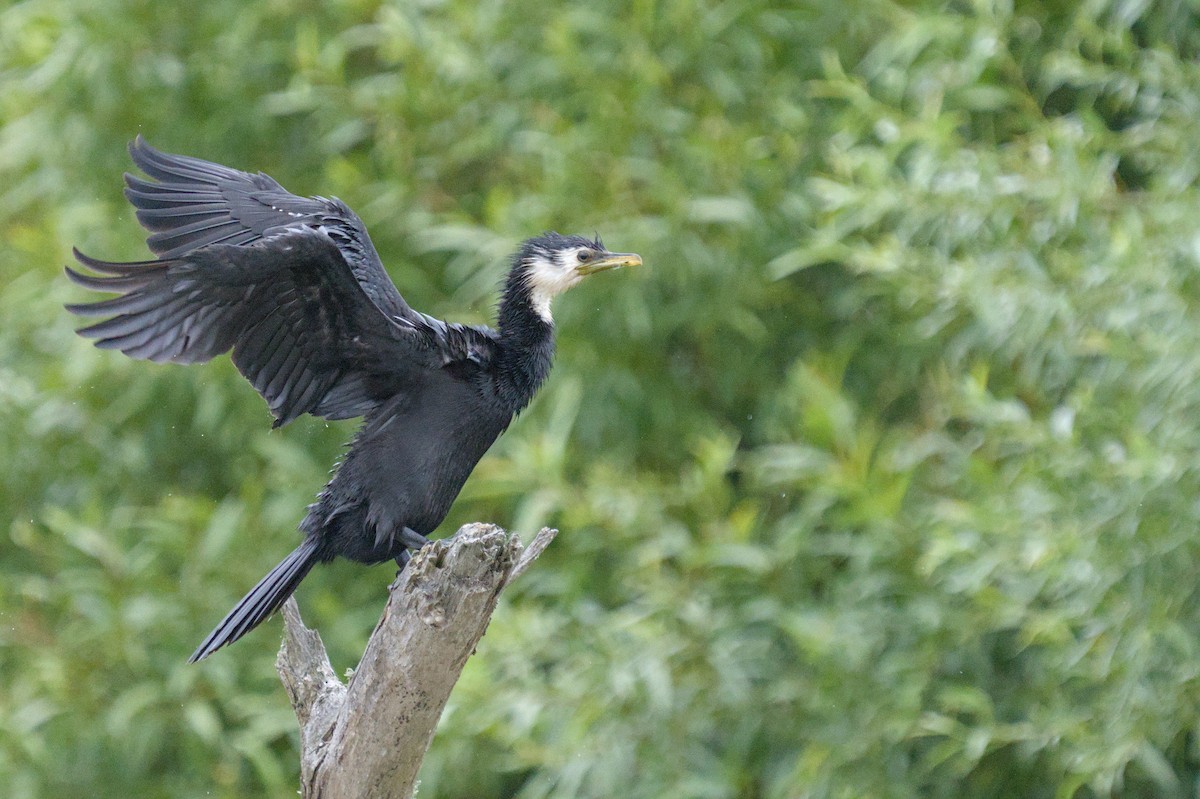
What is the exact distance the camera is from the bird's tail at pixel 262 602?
3.07 metres

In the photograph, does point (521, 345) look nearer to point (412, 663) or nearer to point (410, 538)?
point (410, 538)

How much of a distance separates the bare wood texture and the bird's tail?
1.06 feet

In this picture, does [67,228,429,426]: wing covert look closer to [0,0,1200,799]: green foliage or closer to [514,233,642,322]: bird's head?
[514,233,642,322]: bird's head

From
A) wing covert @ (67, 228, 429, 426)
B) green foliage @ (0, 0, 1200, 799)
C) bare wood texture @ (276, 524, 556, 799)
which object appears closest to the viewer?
bare wood texture @ (276, 524, 556, 799)

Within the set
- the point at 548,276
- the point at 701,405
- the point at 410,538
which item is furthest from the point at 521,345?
the point at 701,405

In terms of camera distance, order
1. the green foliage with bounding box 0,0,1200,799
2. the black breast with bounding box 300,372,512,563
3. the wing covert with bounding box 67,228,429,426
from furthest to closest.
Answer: the green foliage with bounding box 0,0,1200,799, the black breast with bounding box 300,372,512,563, the wing covert with bounding box 67,228,429,426

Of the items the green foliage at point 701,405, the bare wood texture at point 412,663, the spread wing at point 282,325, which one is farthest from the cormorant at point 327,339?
the green foliage at point 701,405

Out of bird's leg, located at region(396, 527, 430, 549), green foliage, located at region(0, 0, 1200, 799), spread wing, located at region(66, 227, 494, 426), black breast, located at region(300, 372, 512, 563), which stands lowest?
green foliage, located at region(0, 0, 1200, 799)

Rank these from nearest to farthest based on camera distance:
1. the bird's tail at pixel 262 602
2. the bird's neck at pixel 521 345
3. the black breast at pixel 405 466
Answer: the bird's tail at pixel 262 602
the black breast at pixel 405 466
the bird's neck at pixel 521 345

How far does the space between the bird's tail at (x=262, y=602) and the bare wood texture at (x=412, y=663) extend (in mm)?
323

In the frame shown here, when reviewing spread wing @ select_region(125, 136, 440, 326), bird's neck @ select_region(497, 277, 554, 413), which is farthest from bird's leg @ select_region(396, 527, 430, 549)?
spread wing @ select_region(125, 136, 440, 326)

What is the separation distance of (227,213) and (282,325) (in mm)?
411

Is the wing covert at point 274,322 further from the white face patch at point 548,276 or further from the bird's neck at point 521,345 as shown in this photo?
the white face patch at point 548,276

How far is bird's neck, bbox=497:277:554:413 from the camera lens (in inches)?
135
